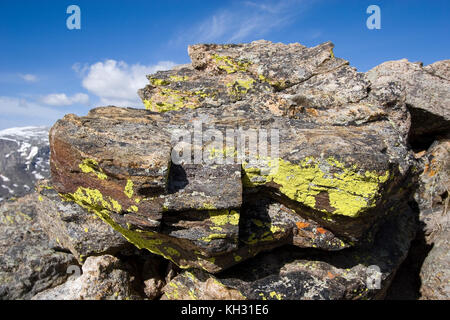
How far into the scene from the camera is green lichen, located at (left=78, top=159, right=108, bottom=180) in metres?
6.13

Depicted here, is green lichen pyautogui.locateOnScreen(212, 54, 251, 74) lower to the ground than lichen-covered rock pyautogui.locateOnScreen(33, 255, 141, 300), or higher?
higher

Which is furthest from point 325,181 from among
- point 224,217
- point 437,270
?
point 437,270

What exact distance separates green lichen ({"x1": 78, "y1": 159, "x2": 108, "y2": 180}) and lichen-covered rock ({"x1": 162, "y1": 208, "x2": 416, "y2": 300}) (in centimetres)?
402

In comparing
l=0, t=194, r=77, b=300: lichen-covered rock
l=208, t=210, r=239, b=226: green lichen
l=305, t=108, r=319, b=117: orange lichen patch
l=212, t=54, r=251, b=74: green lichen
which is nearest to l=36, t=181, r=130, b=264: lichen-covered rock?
l=0, t=194, r=77, b=300: lichen-covered rock

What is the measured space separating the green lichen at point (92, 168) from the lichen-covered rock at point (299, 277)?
4.02m

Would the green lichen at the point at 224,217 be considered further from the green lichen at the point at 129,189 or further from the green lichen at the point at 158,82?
the green lichen at the point at 158,82

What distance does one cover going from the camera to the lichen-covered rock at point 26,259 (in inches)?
340

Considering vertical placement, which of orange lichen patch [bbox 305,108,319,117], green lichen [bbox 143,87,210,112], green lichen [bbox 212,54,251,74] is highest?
green lichen [bbox 212,54,251,74]

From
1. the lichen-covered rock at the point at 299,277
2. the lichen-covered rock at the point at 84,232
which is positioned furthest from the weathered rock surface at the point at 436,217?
the lichen-covered rock at the point at 84,232

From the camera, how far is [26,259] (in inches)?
362

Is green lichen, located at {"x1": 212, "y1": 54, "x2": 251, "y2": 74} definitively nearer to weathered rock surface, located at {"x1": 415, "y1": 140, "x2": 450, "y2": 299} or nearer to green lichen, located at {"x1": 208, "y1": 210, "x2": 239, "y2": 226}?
green lichen, located at {"x1": 208, "y1": 210, "x2": 239, "y2": 226}

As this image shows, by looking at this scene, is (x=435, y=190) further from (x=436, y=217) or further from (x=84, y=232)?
(x=84, y=232)

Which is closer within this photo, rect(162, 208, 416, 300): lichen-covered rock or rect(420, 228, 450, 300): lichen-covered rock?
rect(162, 208, 416, 300): lichen-covered rock
